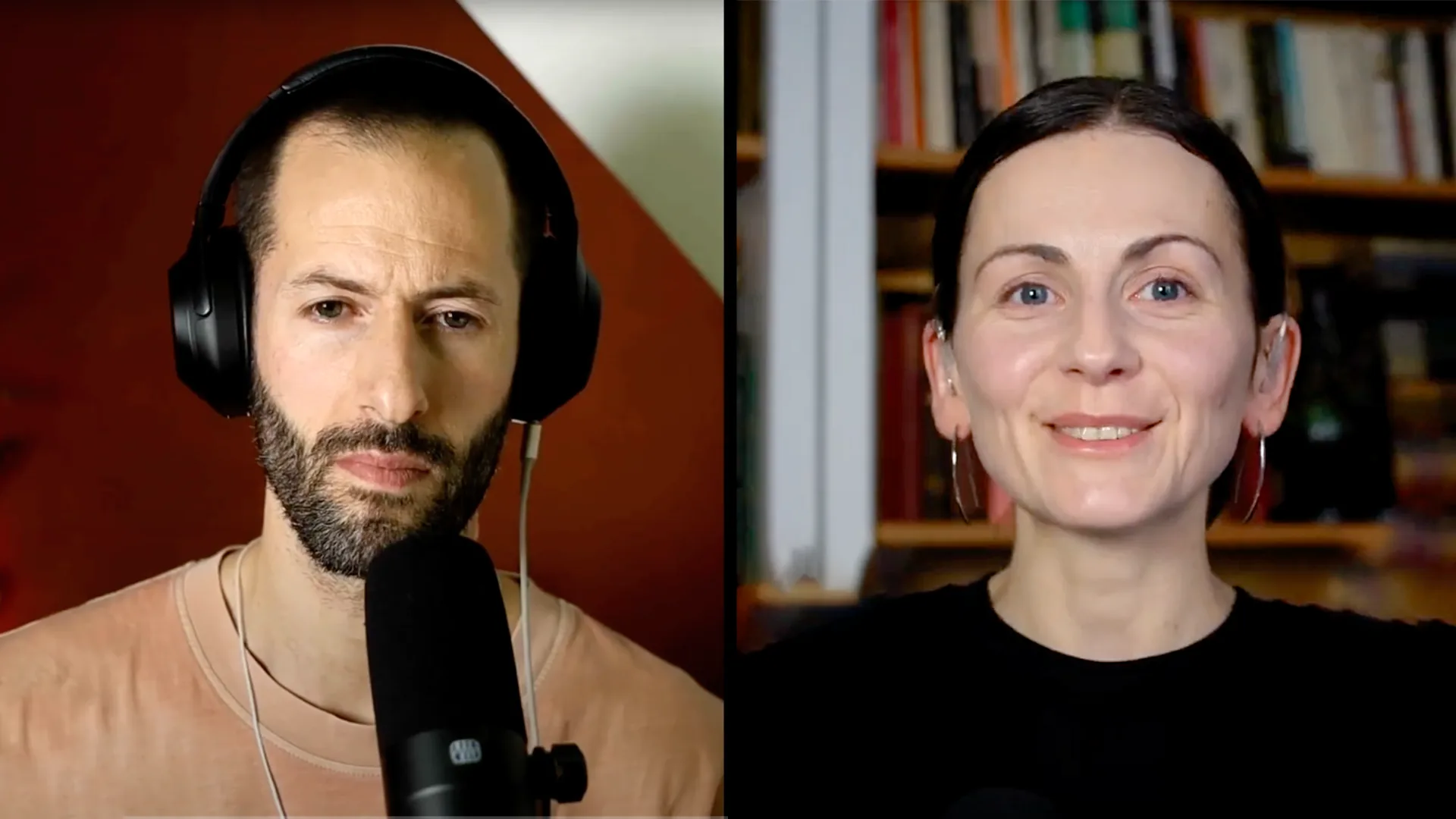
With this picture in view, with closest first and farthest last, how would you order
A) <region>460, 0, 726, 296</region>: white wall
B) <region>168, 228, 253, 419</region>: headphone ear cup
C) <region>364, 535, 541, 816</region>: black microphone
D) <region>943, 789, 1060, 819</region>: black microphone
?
<region>364, 535, 541, 816</region>: black microphone < <region>943, 789, 1060, 819</region>: black microphone < <region>168, 228, 253, 419</region>: headphone ear cup < <region>460, 0, 726, 296</region>: white wall

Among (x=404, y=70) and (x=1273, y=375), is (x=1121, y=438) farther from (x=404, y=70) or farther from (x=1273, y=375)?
(x=404, y=70)

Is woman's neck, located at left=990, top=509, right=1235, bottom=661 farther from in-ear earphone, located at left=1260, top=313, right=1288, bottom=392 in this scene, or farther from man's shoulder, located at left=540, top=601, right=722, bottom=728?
man's shoulder, located at left=540, top=601, right=722, bottom=728

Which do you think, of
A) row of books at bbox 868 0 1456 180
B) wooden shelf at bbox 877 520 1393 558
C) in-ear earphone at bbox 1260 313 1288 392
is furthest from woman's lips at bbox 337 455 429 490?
in-ear earphone at bbox 1260 313 1288 392

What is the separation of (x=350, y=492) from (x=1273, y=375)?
87cm

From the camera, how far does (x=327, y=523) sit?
1.19 metres

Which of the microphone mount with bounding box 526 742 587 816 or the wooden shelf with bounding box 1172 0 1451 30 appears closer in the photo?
the microphone mount with bounding box 526 742 587 816

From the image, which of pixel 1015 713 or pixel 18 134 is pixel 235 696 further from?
pixel 1015 713

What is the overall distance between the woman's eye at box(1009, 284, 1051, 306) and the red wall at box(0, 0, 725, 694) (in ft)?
1.01

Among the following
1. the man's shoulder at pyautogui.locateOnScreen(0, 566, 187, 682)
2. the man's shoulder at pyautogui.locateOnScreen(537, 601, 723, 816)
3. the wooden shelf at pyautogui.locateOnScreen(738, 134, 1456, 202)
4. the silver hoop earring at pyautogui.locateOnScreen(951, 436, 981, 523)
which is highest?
the wooden shelf at pyautogui.locateOnScreen(738, 134, 1456, 202)

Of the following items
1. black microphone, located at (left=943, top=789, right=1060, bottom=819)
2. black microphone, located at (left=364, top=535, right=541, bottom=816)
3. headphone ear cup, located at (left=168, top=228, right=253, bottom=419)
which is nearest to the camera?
black microphone, located at (left=364, top=535, right=541, bottom=816)

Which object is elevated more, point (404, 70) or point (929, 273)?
point (404, 70)

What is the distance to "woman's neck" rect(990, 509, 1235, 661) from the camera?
3.75 ft

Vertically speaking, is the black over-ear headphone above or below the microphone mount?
above

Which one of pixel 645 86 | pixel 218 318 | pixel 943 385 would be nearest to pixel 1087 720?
pixel 943 385
